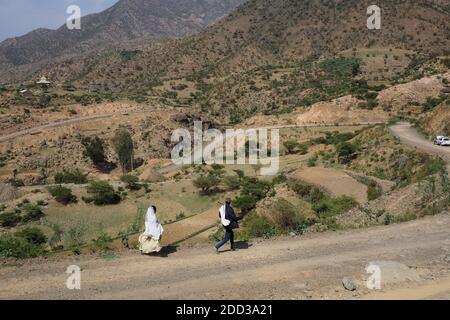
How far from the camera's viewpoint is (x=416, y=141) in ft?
105

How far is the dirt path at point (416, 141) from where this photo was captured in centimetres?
2579

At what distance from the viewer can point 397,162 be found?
1089 inches

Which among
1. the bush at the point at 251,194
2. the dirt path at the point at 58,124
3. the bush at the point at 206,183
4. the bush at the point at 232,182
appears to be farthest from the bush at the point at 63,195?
the dirt path at the point at 58,124

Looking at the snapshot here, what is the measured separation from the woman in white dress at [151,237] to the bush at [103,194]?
1050 inches

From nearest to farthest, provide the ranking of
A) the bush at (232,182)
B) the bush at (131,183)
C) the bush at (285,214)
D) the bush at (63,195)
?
1. the bush at (285,214)
2. the bush at (63,195)
3. the bush at (232,182)
4. the bush at (131,183)

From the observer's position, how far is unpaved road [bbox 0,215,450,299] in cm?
957

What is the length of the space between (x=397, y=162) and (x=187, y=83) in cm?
7659

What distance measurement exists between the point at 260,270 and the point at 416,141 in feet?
81.8

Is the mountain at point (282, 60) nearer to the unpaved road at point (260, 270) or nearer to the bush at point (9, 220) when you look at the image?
the bush at point (9, 220)

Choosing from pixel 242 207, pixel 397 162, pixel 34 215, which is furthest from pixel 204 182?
pixel 397 162

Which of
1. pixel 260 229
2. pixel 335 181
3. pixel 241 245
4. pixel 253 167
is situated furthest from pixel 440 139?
pixel 241 245

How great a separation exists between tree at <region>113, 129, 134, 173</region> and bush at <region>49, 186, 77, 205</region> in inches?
705

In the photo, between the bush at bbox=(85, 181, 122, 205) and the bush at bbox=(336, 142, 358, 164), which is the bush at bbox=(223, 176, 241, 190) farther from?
the bush at bbox=(85, 181, 122, 205)
